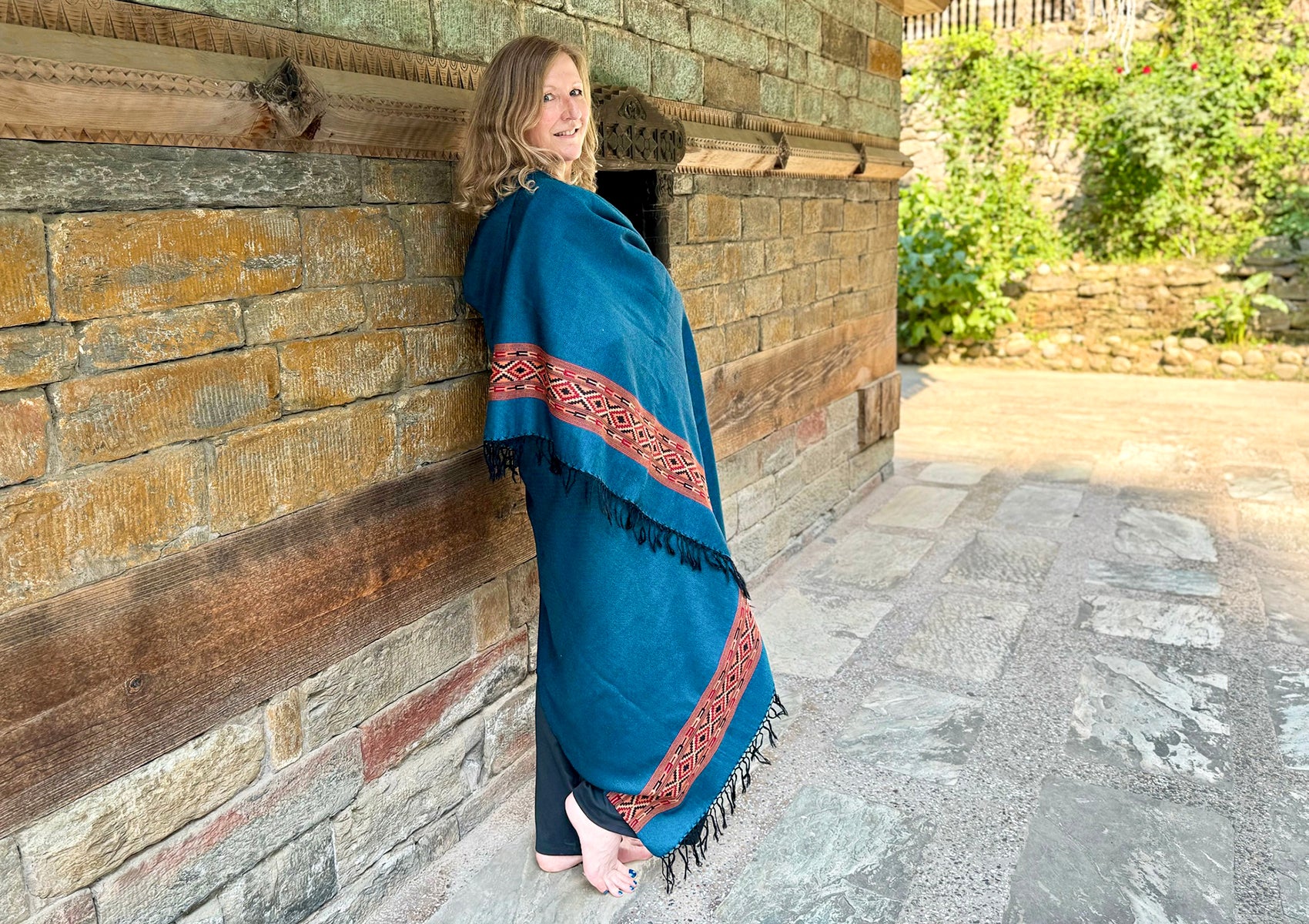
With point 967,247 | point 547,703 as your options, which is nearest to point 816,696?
point 547,703

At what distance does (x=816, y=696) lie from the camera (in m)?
3.02

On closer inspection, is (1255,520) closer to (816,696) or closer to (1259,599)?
(1259,599)

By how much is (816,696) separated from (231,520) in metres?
1.89

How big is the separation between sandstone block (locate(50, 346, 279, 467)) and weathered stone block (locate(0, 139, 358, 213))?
25cm

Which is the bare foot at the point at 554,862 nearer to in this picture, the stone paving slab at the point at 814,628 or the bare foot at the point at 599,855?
the bare foot at the point at 599,855

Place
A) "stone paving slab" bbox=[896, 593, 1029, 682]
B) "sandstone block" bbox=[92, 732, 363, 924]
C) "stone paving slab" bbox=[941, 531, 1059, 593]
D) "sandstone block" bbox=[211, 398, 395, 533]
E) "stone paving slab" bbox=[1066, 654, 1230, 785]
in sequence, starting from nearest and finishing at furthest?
"sandstone block" bbox=[92, 732, 363, 924] → "sandstone block" bbox=[211, 398, 395, 533] → "stone paving slab" bbox=[1066, 654, 1230, 785] → "stone paving slab" bbox=[896, 593, 1029, 682] → "stone paving slab" bbox=[941, 531, 1059, 593]

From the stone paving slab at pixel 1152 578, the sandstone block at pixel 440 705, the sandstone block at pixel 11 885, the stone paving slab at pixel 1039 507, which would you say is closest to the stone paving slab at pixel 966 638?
the stone paving slab at pixel 1152 578

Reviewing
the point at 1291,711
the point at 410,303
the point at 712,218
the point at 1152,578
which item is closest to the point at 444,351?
the point at 410,303

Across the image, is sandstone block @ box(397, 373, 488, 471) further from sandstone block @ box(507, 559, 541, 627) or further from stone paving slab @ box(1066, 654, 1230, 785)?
stone paving slab @ box(1066, 654, 1230, 785)

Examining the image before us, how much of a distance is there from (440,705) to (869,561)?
2.47m

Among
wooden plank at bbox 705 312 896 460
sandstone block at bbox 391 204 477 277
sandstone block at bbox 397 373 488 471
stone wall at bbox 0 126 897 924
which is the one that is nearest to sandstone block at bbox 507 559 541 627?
stone wall at bbox 0 126 897 924

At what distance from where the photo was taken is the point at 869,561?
427 centimetres

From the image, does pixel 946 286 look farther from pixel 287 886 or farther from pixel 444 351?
pixel 287 886

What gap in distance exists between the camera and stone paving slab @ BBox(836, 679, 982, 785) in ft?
8.58
